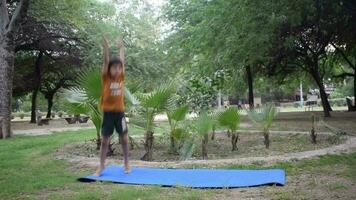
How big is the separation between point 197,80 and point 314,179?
5499mm

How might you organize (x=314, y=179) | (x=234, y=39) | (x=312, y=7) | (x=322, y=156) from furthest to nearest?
(x=234, y=39), (x=312, y=7), (x=322, y=156), (x=314, y=179)

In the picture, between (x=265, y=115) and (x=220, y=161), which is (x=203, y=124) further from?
(x=265, y=115)

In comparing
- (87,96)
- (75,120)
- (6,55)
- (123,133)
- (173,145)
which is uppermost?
(6,55)

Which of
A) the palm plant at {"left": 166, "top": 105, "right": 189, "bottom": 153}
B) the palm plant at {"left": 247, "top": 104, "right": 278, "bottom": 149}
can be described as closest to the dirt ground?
the palm plant at {"left": 166, "top": 105, "right": 189, "bottom": 153}

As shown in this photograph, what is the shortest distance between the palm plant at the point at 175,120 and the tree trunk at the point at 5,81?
25.9 ft

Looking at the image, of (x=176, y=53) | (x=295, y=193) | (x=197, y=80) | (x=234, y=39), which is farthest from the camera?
(x=176, y=53)

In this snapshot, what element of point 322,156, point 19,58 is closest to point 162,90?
point 322,156

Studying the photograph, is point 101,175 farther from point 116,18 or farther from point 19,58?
point 19,58

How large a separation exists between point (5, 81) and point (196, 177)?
11.1 metres

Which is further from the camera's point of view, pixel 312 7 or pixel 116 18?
pixel 116 18

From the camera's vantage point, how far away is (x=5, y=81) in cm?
1584

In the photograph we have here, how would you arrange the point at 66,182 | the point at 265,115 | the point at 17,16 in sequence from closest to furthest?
the point at 66,182 < the point at 265,115 < the point at 17,16

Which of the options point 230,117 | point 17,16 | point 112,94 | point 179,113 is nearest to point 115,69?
point 112,94

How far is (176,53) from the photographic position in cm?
2873
